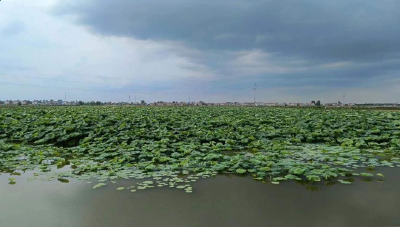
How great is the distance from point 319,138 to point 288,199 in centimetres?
632

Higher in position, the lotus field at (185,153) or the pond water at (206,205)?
the lotus field at (185,153)

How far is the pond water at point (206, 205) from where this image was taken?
3420mm

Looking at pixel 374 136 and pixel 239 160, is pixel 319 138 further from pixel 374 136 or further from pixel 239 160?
pixel 239 160

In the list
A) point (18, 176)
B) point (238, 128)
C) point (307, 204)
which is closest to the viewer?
point (307, 204)

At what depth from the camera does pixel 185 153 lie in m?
7.06

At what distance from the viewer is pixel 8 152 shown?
294 inches

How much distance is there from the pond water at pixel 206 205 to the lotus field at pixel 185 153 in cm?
32

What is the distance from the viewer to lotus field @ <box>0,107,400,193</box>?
5.28 meters

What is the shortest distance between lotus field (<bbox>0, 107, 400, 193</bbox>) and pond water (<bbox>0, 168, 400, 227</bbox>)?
320mm

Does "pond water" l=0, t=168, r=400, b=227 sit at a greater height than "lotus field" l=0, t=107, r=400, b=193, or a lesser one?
lesser

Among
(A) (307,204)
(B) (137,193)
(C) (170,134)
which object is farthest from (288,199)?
(C) (170,134)

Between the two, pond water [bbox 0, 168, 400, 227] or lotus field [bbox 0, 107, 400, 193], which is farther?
lotus field [bbox 0, 107, 400, 193]

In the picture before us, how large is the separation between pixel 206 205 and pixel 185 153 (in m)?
3.19

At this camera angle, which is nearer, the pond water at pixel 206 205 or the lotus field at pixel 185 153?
the pond water at pixel 206 205
